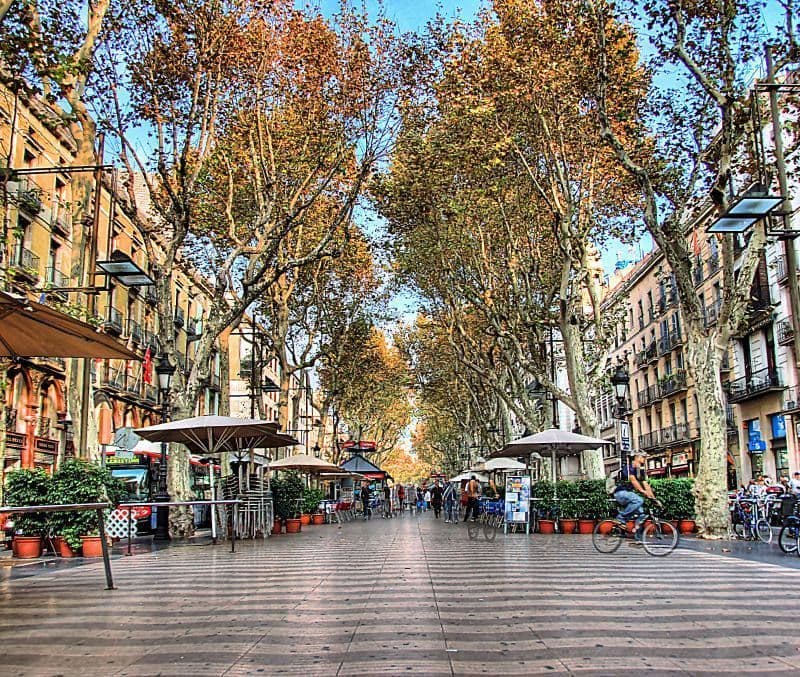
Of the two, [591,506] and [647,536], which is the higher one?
[591,506]

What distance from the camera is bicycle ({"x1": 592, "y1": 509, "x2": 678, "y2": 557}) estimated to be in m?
12.9

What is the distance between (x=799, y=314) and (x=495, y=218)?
14.4 metres

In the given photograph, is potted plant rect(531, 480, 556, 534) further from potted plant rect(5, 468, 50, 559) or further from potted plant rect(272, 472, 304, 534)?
potted plant rect(5, 468, 50, 559)

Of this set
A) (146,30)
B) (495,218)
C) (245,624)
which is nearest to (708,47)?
(495,218)

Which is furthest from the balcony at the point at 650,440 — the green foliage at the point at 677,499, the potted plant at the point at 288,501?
the potted plant at the point at 288,501

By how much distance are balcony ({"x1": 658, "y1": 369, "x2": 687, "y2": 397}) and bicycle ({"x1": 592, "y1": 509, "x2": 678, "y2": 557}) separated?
33.1 meters

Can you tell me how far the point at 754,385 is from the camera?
35.4 metres

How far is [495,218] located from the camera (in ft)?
81.1

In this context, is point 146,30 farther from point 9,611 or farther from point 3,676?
point 3,676

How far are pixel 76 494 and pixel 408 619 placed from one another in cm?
897

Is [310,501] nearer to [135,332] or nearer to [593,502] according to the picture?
[593,502]

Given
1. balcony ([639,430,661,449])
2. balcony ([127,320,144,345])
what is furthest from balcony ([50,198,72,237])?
balcony ([639,430,661,449])

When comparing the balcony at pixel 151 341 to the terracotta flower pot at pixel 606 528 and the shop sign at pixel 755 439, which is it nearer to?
the shop sign at pixel 755 439

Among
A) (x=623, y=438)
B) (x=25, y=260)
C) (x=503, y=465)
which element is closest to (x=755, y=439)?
(x=503, y=465)
